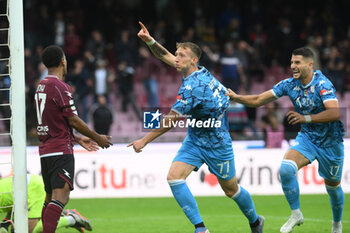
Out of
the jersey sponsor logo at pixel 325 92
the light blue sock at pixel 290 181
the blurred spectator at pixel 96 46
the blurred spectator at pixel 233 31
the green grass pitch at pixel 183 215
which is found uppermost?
the blurred spectator at pixel 233 31

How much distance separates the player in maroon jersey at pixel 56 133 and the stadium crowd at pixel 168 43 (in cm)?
937

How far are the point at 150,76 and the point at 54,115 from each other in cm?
1176

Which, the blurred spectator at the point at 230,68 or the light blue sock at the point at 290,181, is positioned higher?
the blurred spectator at the point at 230,68

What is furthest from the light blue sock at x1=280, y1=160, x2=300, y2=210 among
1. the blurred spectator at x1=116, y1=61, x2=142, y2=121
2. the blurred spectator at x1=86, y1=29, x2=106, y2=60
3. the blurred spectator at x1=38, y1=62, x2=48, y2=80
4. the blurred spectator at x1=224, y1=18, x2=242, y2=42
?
the blurred spectator at x1=224, y1=18, x2=242, y2=42

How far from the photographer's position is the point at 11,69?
7.15 meters

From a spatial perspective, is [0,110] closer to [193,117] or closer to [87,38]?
[87,38]

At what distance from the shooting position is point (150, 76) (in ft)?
61.3

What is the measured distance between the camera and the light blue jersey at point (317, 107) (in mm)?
8039

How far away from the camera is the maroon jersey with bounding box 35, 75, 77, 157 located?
6.97 meters

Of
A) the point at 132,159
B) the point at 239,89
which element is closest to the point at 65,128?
the point at 132,159

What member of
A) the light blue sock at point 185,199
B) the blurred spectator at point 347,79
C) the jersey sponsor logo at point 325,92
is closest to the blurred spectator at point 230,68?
the blurred spectator at point 347,79

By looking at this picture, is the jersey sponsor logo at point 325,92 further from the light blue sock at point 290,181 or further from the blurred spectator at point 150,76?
the blurred spectator at point 150,76

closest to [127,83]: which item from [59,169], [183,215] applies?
[183,215]

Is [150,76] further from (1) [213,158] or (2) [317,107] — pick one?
A: (1) [213,158]
